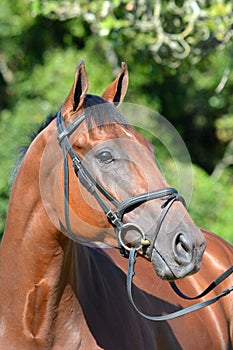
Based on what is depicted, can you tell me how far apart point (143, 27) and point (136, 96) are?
16.9 feet

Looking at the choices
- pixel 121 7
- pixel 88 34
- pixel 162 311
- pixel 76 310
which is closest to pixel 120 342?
pixel 76 310

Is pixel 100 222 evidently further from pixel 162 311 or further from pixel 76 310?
pixel 162 311

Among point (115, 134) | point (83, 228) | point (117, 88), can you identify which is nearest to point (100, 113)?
point (115, 134)

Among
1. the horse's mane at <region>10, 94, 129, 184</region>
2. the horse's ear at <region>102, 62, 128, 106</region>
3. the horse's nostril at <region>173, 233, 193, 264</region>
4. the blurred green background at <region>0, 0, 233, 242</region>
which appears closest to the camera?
the horse's nostril at <region>173, 233, 193, 264</region>

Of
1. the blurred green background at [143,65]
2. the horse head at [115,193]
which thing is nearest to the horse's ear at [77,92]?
the horse head at [115,193]

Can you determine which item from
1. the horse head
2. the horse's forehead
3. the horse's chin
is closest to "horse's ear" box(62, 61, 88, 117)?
the horse head


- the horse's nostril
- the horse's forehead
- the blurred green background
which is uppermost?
the horse's forehead

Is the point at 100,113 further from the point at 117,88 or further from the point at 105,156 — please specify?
the point at 117,88

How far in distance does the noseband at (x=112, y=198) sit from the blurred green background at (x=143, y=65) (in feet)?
15.2

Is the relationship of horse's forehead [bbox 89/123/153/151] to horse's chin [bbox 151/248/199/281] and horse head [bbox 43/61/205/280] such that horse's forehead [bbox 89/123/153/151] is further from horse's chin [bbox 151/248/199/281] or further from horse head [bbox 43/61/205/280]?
horse's chin [bbox 151/248/199/281]

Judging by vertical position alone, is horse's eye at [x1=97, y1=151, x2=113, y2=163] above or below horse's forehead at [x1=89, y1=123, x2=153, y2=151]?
below

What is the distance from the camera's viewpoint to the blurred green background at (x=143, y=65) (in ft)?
28.3

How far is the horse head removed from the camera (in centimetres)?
327

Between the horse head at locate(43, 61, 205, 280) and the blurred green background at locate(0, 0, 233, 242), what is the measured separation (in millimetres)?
4614
